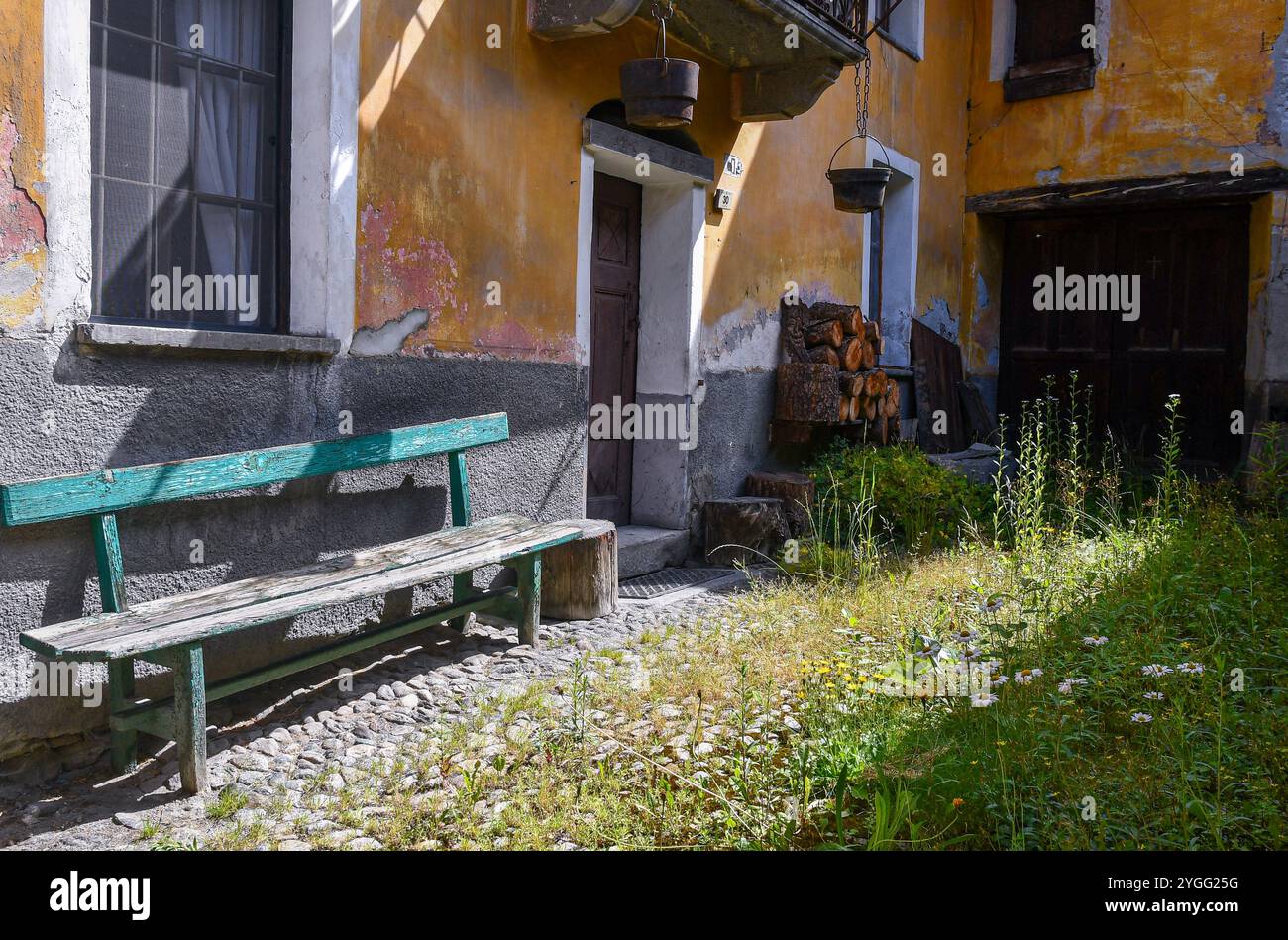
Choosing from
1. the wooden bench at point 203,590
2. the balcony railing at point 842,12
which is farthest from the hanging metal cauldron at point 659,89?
the wooden bench at point 203,590

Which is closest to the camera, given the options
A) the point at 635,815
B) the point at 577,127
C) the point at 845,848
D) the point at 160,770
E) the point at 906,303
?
the point at 845,848

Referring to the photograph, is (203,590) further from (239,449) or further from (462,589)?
(462,589)

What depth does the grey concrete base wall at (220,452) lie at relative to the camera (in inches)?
134

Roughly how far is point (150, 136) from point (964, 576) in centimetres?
445

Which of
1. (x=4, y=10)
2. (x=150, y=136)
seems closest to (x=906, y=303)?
(x=150, y=136)

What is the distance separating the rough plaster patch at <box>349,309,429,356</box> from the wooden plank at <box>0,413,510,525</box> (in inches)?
14.4

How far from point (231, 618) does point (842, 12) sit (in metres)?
5.94

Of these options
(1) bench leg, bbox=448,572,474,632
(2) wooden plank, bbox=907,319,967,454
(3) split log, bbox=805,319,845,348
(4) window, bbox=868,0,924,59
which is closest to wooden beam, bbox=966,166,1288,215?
(2) wooden plank, bbox=907,319,967,454

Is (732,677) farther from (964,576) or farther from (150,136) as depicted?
(150,136)

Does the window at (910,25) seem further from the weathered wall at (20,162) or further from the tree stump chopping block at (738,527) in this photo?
the weathered wall at (20,162)

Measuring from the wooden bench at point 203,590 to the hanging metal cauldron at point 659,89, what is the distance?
6.52 feet

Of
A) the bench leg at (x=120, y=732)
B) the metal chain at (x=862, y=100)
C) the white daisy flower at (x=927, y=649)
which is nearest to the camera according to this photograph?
the bench leg at (x=120, y=732)

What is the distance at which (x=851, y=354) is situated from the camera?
788cm

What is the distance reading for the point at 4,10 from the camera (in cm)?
325
